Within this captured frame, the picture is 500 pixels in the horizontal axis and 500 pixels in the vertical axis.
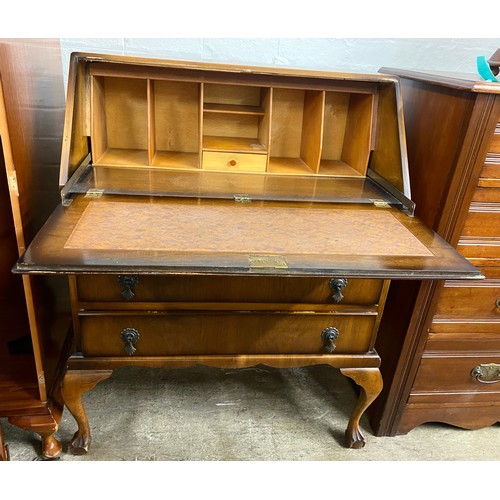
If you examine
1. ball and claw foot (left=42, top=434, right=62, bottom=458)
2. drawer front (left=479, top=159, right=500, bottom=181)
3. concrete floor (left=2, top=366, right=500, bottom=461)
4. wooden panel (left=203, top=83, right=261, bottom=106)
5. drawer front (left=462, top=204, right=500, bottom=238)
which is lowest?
concrete floor (left=2, top=366, right=500, bottom=461)

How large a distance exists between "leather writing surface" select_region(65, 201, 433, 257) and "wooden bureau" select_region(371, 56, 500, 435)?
0.27m

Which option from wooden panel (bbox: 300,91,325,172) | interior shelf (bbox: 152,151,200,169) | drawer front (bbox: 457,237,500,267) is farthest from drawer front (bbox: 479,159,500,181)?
interior shelf (bbox: 152,151,200,169)

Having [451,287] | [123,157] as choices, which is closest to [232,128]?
[123,157]

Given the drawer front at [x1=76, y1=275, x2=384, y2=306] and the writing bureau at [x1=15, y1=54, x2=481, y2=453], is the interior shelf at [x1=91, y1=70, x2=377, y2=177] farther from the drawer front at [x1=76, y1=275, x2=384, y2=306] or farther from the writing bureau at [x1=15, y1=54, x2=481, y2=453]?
the drawer front at [x1=76, y1=275, x2=384, y2=306]

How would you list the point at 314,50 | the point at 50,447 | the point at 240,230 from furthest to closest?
the point at 314,50 < the point at 50,447 < the point at 240,230

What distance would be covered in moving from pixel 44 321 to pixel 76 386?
29 centimetres

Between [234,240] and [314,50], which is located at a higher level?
[314,50]

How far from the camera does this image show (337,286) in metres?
1.23

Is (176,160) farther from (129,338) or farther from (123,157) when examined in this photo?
(129,338)

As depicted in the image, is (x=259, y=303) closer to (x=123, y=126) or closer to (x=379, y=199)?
(x=379, y=199)

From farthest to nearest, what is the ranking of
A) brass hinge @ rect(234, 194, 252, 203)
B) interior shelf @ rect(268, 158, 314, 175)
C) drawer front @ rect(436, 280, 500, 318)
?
interior shelf @ rect(268, 158, 314, 175), drawer front @ rect(436, 280, 500, 318), brass hinge @ rect(234, 194, 252, 203)

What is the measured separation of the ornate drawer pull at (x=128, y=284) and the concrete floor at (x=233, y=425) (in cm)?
77

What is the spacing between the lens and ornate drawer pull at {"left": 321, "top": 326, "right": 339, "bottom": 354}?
4.36 ft

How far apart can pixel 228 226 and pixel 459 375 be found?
114 centimetres
